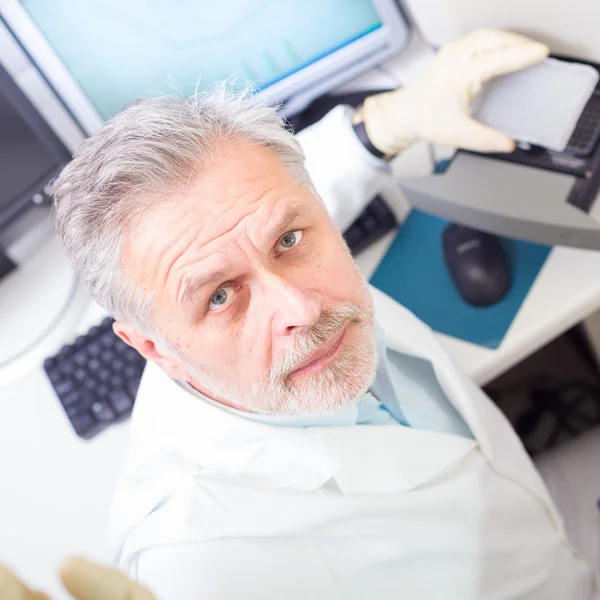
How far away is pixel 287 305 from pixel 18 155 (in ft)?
2.10

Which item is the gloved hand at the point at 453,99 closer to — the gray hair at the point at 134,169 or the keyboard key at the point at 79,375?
the gray hair at the point at 134,169

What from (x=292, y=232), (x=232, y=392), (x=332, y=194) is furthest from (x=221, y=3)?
(x=232, y=392)

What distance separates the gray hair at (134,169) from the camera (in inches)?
22.2

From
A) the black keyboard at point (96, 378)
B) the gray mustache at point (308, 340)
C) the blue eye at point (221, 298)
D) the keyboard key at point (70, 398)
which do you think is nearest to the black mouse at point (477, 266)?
the gray mustache at point (308, 340)

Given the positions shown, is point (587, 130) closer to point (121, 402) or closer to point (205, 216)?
point (205, 216)

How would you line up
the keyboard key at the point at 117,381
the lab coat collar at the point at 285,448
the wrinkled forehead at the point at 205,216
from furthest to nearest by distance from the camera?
the keyboard key at the point at 117,381 < the lab coat collar at the point at 285,448 < the wrinkled forehead at the point at 205,216

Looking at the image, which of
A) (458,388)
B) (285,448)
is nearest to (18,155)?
(285,448)

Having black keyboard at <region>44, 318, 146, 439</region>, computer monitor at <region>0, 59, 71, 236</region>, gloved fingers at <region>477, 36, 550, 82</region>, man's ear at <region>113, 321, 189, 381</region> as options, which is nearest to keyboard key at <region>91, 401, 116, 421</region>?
black keyboard at <region>44, 318, 146, 439</region>

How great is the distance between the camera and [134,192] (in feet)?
1.84

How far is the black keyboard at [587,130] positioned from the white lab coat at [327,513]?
297 mm

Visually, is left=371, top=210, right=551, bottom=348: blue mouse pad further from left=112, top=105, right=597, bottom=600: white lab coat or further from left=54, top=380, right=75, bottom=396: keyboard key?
left=54, top=380, right=75, bottom=396: keyboard key

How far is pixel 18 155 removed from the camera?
965 millimetres

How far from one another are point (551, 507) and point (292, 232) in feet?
1.66

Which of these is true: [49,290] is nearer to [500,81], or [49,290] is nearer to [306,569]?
[306,569]
